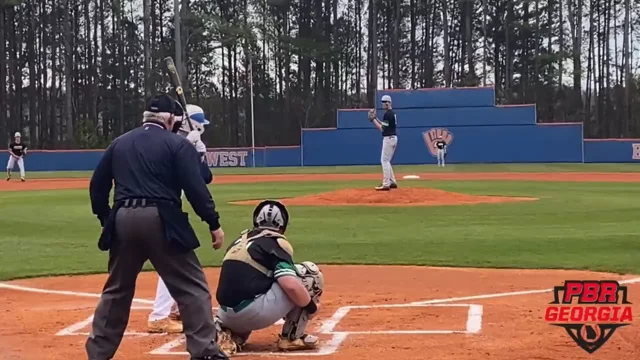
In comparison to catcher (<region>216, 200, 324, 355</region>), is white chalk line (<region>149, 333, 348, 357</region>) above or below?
below

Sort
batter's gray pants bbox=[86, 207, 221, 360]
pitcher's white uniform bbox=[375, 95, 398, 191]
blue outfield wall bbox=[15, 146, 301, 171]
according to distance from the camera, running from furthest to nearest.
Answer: blue outfield wall bbox=[15, 146, 301, 171] → pitcher's white uniform bbox=[375, 95, 398, 191] → batter's gray pants bbox=[86, 207, 221, 360]

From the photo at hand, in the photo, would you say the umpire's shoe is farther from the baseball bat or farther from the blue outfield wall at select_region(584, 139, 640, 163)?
the blue outfield wall at select_region(584, 139, 640, 163)

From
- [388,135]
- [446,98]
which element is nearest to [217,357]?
A: [388,135]

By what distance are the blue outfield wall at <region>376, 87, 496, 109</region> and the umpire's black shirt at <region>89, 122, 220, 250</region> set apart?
46.5 metres

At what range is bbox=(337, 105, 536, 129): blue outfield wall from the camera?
5116 centimetres

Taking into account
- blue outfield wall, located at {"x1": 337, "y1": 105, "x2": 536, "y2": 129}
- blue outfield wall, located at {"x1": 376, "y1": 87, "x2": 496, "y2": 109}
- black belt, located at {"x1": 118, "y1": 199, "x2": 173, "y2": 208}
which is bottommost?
black belt, located at {"x1": 118, "y1": 199, "x2": 173, "y2": 208}

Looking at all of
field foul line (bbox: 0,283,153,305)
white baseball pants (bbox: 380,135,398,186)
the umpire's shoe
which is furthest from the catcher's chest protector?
white baseball pants (bbox: 380,135,398,186)

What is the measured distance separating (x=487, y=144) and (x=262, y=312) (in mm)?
46217

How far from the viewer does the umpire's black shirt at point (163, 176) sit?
18.2 ft

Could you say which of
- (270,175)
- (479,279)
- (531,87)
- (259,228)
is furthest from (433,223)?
(531,87)

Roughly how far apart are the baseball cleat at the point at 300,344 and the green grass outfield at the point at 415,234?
5.47 m

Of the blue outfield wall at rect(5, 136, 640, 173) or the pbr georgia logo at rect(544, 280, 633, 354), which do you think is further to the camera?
the blue outfield wall at rect(5, 136, 640, 173)

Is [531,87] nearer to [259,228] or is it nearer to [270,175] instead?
[270,175]

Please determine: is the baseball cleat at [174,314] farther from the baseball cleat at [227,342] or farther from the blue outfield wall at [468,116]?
the blue outfield wall at [468,116]
